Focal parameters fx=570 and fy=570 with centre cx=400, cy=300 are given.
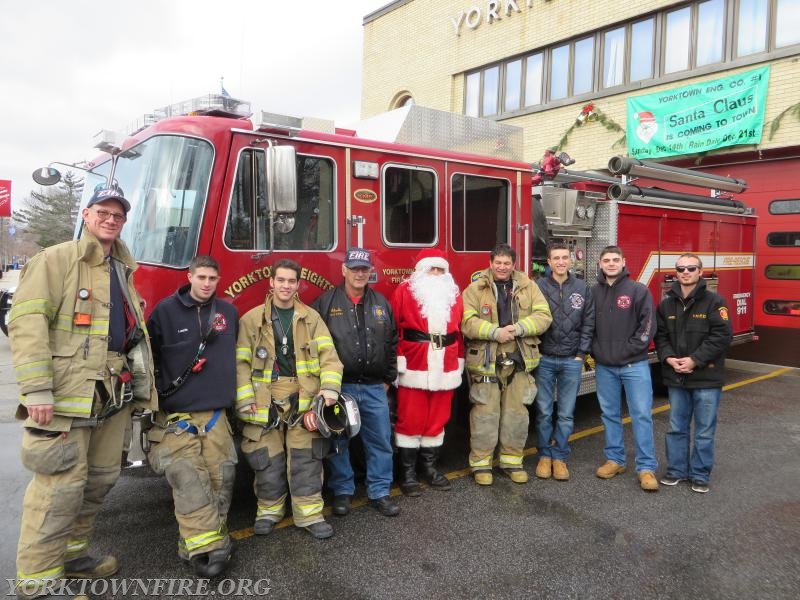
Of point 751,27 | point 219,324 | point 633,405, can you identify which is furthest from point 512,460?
point 751,27

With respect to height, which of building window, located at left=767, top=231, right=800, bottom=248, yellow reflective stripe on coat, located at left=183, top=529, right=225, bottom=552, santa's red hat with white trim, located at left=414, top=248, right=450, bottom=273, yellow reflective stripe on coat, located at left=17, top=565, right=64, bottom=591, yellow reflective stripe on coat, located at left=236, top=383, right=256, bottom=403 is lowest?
yellow reflective stripe on coat, located at left=183, top=529, right=225, bottom=552

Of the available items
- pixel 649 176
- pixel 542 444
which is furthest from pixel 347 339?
pixel 649 176

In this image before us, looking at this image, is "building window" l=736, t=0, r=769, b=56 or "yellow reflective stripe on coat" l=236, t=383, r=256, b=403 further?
"building window" l=736, t=0, r=769, b=56

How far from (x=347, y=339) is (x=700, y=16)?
10.1m

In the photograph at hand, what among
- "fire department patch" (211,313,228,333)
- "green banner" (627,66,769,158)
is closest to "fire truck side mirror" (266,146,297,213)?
"fire department patch" (211,313,228,333)

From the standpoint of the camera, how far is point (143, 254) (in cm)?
368

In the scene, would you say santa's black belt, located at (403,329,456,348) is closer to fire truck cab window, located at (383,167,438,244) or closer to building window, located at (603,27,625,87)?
fire truck cab window, located at (383,167,438,244)

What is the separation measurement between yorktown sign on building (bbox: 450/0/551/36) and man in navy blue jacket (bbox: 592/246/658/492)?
10332 mm

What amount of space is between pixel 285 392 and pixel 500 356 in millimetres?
1718

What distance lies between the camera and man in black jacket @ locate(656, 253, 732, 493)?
414cm

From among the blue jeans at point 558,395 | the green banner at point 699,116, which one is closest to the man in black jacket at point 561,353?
the blue jeans at point 558,395

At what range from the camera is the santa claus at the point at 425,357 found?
4.13 m

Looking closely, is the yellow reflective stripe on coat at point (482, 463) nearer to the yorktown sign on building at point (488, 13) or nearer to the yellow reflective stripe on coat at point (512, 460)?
the yellow reflective stripe on coat at point (512, 460)

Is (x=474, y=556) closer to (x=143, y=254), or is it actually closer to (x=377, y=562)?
(x=377, y=562)
